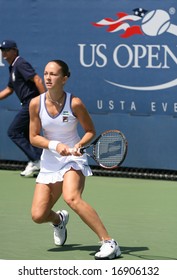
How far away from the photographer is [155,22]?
1194 centimetres

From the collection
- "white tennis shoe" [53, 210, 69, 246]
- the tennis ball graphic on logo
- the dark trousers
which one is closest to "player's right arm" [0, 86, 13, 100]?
the dark trousers

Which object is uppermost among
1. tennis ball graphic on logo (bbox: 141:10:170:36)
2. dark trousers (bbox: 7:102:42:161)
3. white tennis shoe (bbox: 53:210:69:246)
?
tennis ball graphic on logo (bbox: 141:10:170:36)

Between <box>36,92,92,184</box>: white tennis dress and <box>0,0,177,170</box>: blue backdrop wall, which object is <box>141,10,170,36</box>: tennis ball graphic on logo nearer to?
<box>0,0,177,170</box>: blue backdrop wall

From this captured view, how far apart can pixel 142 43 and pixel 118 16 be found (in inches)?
18.4

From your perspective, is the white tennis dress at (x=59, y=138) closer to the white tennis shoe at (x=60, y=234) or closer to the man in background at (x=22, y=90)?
the white tennis shoe at (x=60, y=234)

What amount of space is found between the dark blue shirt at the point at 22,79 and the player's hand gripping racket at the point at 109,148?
419 cm

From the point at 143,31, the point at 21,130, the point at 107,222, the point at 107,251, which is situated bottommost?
the point at 107,251

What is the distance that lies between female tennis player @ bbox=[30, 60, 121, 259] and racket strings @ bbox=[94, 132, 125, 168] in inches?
4.2

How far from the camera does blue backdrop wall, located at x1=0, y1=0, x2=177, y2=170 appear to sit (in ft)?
39.2

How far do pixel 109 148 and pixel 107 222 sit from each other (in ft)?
5.84

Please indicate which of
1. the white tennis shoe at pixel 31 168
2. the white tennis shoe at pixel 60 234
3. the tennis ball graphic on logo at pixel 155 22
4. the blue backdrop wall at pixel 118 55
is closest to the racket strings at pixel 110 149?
the white tennis shoe at pixel 60 234

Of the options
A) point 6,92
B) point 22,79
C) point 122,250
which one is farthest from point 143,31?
point 122,250

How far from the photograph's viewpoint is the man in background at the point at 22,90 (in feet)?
39.3

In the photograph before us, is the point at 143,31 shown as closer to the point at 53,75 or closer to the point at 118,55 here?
the point at 118,55
